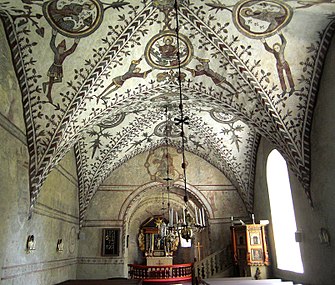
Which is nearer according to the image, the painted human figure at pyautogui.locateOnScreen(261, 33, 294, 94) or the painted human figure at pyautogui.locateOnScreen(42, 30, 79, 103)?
the painted human figure at pyautogui.locateOnScreen(42, 30, 79, 103)

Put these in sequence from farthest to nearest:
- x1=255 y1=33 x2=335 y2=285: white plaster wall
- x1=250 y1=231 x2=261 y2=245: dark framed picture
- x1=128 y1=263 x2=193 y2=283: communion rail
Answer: x1=128 y1=263 x2=193 y2=283: communion rail, x1=250 y1=231 x2=261 y2=245: dark framed picture, x1=255 y1=33 x2=335 y2=285: white plaster wall

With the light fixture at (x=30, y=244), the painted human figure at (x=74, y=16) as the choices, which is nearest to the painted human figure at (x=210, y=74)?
the painted human figure at (x=74, y=16)

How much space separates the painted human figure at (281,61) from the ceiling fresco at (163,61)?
20mm

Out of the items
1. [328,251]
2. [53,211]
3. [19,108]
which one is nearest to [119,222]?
[53,211]

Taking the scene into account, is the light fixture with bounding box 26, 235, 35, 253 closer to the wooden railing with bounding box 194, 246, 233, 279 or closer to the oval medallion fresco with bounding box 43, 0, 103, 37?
the oval medallion fresco with bounding box 43, 0, 103, 37

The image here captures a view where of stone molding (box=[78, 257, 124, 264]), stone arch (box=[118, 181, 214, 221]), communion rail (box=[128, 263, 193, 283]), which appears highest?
stone arch (box=[118, 181, 214, 221])

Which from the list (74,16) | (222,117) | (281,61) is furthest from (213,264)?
(74,16)

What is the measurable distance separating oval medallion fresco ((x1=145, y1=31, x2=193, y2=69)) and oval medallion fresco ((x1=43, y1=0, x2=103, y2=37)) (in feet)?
4.51

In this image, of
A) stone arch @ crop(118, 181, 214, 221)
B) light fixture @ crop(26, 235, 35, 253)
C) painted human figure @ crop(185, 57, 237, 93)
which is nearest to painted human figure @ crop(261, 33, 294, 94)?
painted human figure @ crop(185, 57, 237, 93)

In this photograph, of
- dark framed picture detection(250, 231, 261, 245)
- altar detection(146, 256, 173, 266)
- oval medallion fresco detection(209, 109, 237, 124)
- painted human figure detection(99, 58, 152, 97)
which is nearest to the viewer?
painted human figure detection(99, 58, 152, 97)

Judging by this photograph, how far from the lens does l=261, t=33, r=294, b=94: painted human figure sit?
6.45m

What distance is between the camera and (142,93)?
8.12 metres

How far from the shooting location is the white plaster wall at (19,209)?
19.2 feet

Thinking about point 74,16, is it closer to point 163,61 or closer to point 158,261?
point 163,61
